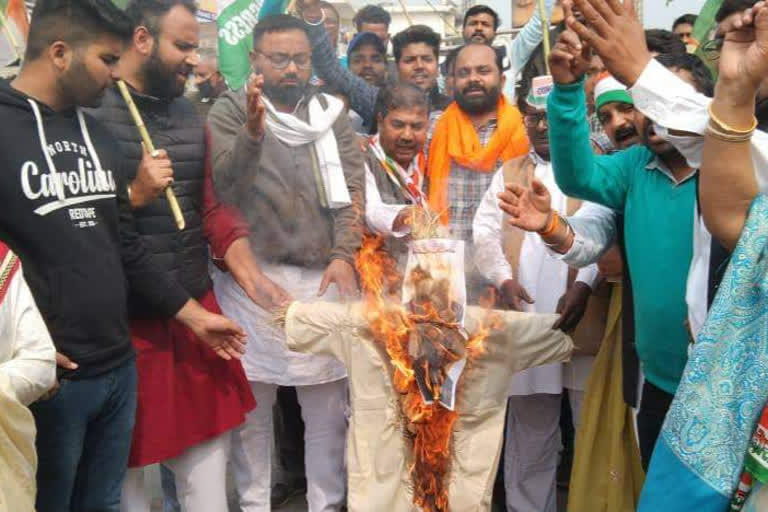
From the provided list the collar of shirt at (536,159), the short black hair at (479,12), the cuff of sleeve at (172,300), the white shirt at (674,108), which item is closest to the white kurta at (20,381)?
the cuff of sleeve at (172,300)

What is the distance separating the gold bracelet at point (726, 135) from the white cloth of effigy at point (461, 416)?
4.37 feet

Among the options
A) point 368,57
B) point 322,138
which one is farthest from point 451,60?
point 322,138

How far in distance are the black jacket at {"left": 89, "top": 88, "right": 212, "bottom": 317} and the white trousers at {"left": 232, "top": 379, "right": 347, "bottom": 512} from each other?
2.53ft

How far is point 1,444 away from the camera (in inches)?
90.1

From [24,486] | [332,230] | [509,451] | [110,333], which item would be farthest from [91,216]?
[509,451]

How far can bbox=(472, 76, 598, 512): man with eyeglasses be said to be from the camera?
3.50 meters

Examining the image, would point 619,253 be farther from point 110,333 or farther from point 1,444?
point 1,444

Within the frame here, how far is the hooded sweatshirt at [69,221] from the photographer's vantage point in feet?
8.34

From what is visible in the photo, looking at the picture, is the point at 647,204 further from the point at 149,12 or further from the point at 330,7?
the point at 330,7

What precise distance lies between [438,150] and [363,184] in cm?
51

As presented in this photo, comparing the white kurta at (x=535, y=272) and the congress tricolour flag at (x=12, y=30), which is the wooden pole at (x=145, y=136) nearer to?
the congress tricolour flag at (x=12, y=30)

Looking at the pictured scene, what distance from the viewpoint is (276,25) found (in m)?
3.49

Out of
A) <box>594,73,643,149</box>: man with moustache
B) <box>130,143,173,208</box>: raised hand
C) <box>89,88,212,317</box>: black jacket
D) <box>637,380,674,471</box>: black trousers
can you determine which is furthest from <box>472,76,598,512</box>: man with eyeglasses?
<box>130,143,173,208</box>: raised hand

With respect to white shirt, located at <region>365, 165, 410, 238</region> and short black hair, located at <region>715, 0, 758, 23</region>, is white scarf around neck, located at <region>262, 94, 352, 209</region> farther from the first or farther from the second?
short black hair, located at <region>715, 0, 758, 23</region>
